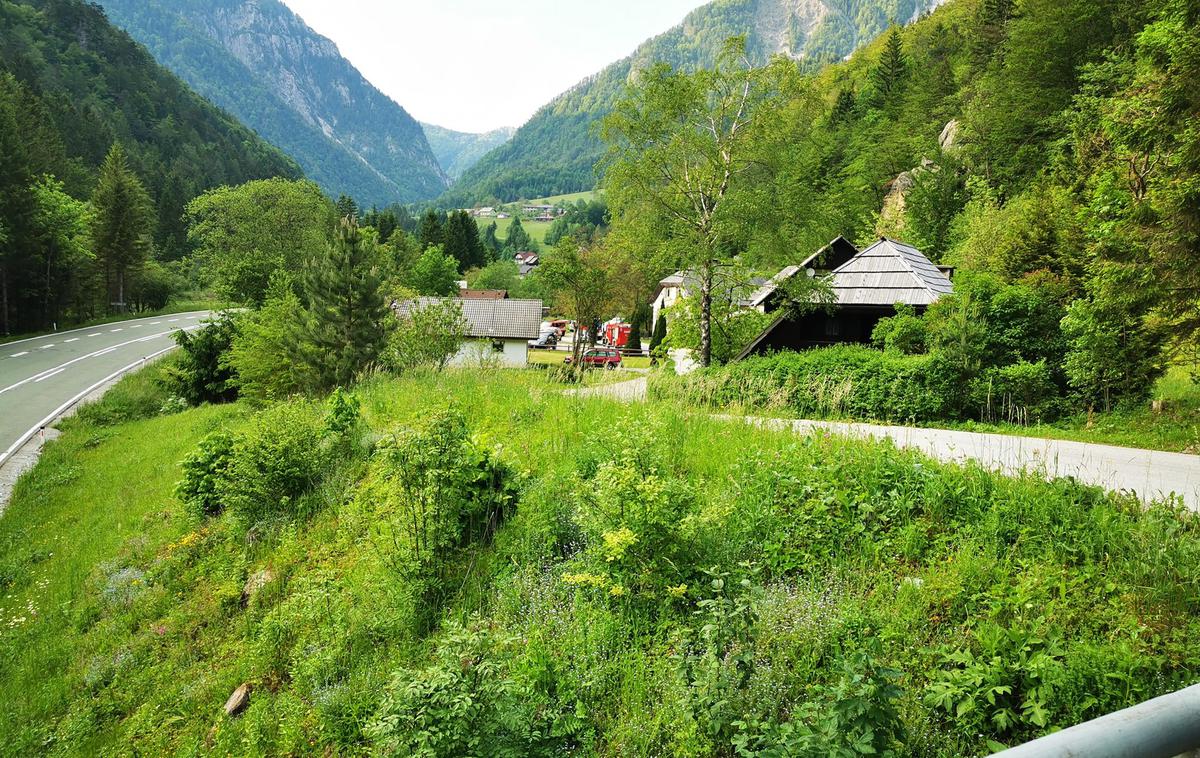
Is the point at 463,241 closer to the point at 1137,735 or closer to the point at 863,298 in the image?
the point at 863,298

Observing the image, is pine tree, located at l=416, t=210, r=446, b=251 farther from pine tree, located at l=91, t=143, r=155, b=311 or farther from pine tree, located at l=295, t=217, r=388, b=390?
pine tree, located at l=295, t=217, r=388, b=390

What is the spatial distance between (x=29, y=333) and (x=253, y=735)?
4750cm

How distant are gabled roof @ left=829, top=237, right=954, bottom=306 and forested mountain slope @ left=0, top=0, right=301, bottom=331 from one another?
4281cm

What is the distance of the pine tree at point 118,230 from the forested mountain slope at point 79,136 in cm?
424

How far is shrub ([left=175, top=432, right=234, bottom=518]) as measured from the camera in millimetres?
9891

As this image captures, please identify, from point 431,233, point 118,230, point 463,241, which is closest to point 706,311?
point 118,230

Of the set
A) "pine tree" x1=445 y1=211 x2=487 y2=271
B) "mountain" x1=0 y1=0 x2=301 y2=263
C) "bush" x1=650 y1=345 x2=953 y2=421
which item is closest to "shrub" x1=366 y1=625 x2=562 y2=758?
"bush" x1=650 y1=345 x2=953 y2=421

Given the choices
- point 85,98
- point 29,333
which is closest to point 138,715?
point 29,333

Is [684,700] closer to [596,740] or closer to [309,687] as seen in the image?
[596,740]

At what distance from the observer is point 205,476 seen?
10.0 meters

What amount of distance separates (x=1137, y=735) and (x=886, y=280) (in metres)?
20.6

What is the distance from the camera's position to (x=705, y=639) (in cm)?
407

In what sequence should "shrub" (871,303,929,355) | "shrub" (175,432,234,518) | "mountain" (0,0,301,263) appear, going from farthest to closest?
1. "mountain" (0,0,301,263)
2. "shrub" (871,303,929,355)
3. "shrub" (175,432,234,518)

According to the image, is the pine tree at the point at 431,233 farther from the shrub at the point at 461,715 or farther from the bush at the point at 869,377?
the shrub at the point at 461,715
